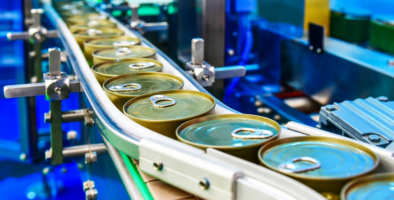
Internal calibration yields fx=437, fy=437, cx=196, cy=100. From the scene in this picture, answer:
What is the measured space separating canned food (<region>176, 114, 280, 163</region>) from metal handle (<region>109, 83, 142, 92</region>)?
338 millimetres

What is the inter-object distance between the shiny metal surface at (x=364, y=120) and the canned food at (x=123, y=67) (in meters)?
0.62

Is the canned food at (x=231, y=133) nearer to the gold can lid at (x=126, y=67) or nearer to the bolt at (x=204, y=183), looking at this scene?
the bolt at (x=204, y=183)

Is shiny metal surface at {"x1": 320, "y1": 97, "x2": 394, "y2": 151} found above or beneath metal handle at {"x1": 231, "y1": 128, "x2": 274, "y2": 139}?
beneath

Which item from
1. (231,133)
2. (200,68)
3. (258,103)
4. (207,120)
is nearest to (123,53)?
(200,68)

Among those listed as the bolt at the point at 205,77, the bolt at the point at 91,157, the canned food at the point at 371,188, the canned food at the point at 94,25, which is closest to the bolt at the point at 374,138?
the canned food at the point at 371,188

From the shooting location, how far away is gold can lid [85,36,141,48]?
1883mm

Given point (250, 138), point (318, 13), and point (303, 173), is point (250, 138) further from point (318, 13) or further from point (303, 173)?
point (318, 13)

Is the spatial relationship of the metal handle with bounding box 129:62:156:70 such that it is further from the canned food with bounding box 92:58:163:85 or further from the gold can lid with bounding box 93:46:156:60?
the gold can lid with bounding box 93:46:156:60

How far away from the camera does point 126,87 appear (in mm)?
1376

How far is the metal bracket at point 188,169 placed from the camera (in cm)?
82

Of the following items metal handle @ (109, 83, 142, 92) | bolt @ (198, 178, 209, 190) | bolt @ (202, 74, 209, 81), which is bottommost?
bolt @ (198, 178, 209, 190)

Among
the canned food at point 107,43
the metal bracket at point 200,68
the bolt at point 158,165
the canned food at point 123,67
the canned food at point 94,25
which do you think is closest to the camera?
the bolt at point 158,165

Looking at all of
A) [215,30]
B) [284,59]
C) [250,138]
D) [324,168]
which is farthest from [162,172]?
[284,59]

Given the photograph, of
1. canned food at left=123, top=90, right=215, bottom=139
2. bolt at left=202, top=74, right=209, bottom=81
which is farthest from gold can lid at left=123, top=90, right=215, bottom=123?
bolt at left=202, top=74, right=209, bottom=81
